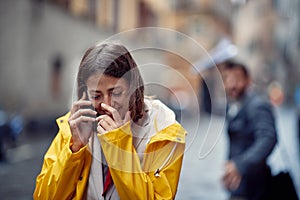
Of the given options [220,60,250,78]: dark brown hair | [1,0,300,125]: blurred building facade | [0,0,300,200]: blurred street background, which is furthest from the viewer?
[1,0,300,125]: blurred building facade

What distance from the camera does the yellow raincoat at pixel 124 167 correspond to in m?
2.12

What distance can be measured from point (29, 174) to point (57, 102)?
10.3m

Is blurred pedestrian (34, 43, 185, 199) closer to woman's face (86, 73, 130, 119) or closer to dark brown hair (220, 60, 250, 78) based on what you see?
woman's face (86, 73, 130, 119)

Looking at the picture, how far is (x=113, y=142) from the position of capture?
6.91ft

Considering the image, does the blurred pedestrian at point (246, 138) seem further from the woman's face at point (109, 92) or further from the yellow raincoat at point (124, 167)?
the woman's face at point (109, 92)

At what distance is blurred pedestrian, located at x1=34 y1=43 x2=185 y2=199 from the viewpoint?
6.98 ft

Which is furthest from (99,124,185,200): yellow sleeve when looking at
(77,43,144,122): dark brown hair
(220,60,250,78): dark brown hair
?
(220,60,250,78): dark brown hair

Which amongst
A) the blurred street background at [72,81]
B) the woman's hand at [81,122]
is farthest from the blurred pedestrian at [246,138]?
the woman's hand at [81,122]

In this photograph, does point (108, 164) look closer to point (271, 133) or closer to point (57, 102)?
point (271, 133)

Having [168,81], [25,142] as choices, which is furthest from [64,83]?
[168,81]

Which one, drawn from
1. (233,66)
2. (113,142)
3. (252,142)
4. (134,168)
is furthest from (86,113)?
(233,66)

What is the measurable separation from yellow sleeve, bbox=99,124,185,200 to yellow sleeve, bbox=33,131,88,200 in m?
0.12

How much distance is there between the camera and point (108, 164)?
7.08 ft

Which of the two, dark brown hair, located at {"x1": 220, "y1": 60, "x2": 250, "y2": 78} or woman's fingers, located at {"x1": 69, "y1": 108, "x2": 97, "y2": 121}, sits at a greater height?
woman's fingers, located at {"x1": 69, "y1": 108, "x2": 97, "y2": 121}
